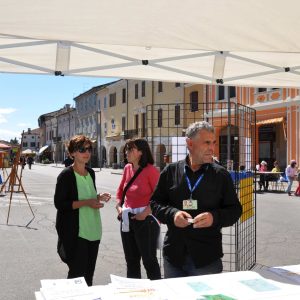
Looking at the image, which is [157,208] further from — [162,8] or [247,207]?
[247,207]

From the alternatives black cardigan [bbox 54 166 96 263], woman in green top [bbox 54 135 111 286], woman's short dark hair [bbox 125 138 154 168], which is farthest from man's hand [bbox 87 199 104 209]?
woman's short dark hair [bbox 125 138 154 168]

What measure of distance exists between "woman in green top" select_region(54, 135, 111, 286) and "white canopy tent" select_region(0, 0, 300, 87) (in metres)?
1.09

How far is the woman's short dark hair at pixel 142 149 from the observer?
4.33 meters

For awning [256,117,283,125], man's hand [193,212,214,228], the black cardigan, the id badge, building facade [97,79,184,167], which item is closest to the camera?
man's hand [193,212,214,228]

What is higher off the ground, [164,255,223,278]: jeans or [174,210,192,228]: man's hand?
[174,210,192,228]: man's hand

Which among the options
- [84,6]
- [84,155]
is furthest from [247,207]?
[84,6]

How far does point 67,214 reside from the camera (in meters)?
3.82

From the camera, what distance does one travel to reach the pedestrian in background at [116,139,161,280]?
4.18 m

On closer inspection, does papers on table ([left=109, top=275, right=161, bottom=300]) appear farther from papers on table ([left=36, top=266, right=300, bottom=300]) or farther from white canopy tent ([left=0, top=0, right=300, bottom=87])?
white canopy tent ([left=0, top=0, right=300, bottom=87])

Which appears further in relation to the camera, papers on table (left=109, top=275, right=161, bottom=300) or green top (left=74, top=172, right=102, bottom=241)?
green top (left=74, top=172, right=102, bottom=241)

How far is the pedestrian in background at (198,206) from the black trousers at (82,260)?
3.42ft

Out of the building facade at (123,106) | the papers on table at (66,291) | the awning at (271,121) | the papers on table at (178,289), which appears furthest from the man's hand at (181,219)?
the building facade at (123,106)

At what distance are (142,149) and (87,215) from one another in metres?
0.90

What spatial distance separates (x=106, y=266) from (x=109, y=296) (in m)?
4.40
